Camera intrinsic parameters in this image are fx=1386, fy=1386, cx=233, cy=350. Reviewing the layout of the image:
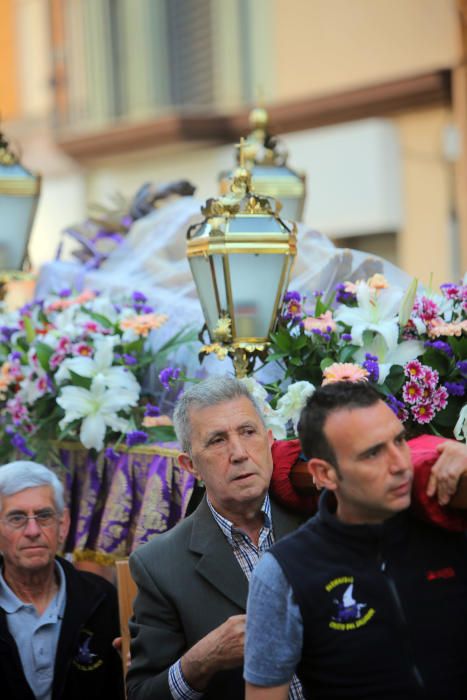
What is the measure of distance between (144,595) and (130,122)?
11.6 meters

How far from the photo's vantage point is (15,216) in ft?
22.6

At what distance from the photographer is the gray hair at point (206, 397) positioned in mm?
3960

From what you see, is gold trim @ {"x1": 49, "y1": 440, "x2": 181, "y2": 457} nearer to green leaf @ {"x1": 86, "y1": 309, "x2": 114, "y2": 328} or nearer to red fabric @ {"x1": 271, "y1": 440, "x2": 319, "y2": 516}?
green leaf @ {"x1": 86, "y1": 309, "x2": 114, "y2": 328}

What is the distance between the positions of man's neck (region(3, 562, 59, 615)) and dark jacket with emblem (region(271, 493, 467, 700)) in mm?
1939

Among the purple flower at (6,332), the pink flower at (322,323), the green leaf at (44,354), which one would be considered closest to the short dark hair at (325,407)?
the pink flower at (322,323)

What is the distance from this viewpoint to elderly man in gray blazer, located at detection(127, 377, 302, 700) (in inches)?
148

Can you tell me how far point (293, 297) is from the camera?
15.9 feet

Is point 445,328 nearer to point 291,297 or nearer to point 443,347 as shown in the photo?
point 443,347

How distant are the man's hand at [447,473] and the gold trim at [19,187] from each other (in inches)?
166

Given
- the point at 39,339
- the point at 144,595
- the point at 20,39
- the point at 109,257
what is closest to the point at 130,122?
the point at 20,39

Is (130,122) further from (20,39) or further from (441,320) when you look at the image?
(441,320)

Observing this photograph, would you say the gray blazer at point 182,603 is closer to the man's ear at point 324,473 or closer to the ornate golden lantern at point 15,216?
the man's ear at point 324,473

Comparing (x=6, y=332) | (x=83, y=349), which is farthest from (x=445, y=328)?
(x=6, y=332)

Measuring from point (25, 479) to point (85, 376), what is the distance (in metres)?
0.73
